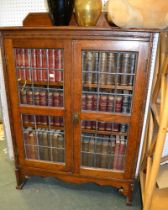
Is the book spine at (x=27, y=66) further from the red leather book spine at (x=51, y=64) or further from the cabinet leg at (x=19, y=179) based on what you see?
the cabinet leg at (x=19, y=179)

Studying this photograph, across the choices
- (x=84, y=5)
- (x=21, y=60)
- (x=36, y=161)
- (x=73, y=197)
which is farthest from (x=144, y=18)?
(x=73, y=197)

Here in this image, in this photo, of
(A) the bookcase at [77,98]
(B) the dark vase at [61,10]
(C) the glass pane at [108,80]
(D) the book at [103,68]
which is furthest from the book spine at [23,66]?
(D) the book at [103,68]

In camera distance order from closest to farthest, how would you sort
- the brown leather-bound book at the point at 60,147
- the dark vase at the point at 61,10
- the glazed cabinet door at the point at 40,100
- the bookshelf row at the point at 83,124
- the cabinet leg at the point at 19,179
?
the dark vase at the point at 61,10 → the glazed cabinet door at the point at 40,100 → the bookshelf row at the point at 83,124 → the brown leather-bound book at the point at 60,147 → the cabinet leg at the point at 19,179

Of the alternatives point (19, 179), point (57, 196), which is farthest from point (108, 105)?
point (19, 179)

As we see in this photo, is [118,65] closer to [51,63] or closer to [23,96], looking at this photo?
[51,63]

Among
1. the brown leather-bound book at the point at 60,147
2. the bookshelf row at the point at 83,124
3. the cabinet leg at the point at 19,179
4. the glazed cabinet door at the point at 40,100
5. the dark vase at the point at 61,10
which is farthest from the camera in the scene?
the cabinet leg at the point at 19,179

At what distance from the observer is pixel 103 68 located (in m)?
1.30

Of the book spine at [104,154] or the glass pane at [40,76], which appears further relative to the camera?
the book spine at [104,154]

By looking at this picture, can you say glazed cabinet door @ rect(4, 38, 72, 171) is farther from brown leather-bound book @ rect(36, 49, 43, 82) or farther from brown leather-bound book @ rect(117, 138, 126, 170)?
brown leather-bound book @ rect(117, 138, 126, 170)

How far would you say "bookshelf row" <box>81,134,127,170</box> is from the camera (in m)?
1.50

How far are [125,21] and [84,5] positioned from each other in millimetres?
284

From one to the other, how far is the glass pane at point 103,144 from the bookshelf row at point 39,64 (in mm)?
429

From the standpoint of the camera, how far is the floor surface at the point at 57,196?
160 cm

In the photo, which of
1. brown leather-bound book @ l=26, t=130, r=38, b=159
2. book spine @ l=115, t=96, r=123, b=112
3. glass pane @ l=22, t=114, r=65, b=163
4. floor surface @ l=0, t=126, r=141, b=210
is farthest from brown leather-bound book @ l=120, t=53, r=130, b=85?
floor surface @ l=0, t=126, r=141, b=210
